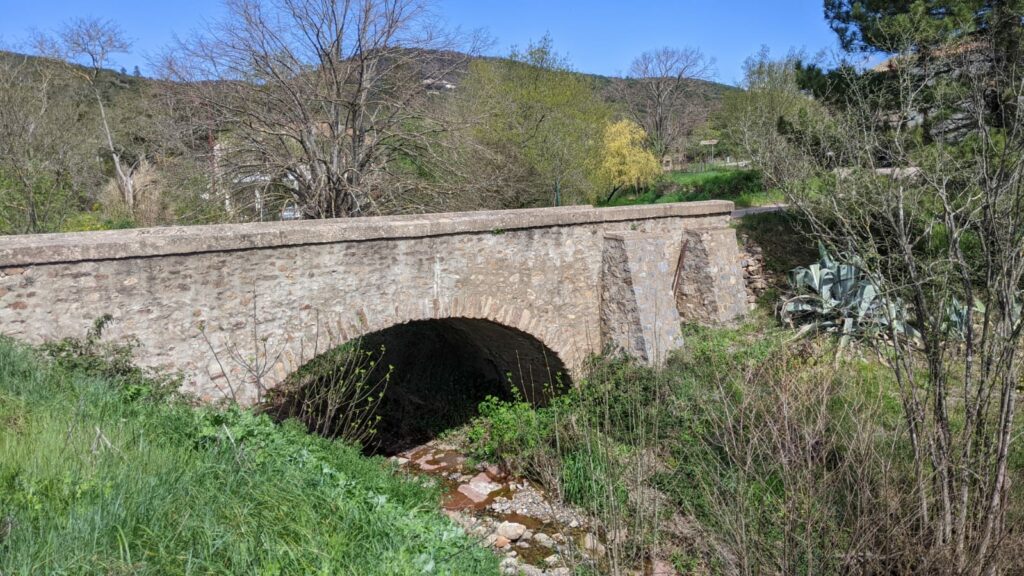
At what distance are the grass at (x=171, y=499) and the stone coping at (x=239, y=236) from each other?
859 millimetres

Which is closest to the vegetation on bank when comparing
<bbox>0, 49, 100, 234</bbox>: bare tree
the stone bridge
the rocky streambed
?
the rocky streambed

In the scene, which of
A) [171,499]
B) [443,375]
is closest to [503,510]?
[443,375]

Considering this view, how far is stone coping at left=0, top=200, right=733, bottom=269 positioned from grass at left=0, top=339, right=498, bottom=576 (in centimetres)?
86

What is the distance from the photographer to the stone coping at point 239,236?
5.24 meters

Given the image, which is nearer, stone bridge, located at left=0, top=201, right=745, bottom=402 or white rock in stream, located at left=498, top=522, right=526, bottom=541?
stone bridge, located at left=0, top=201, right=745, bottom=402

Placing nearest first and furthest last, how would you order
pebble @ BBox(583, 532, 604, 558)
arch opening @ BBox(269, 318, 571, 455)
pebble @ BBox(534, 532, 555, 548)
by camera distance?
pebble @ BBox(583, 532, 604, 558)
pebble @ BBox(534, 532, 555, 548)
arch opening @ BBox(269, 318, 571, 455)

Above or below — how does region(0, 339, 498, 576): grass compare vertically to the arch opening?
above

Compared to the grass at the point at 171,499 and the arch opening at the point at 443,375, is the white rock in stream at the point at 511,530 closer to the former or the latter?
the arch opening at the point at 443,375

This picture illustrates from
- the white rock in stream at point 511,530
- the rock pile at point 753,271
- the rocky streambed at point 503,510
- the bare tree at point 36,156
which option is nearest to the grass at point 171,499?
the rocky streambed at point 503,510

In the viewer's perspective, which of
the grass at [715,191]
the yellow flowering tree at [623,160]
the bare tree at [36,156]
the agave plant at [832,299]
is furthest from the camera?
the yellow flowering tree at [623,160]

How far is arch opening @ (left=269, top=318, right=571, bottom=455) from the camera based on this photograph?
936 cm

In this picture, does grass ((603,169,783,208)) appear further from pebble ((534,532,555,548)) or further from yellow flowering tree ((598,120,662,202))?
pebble ((534,532,555,548))

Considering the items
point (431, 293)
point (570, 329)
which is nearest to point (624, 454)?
point (570, 329)

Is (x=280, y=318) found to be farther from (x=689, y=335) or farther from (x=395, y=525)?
(x=689, y=335)
